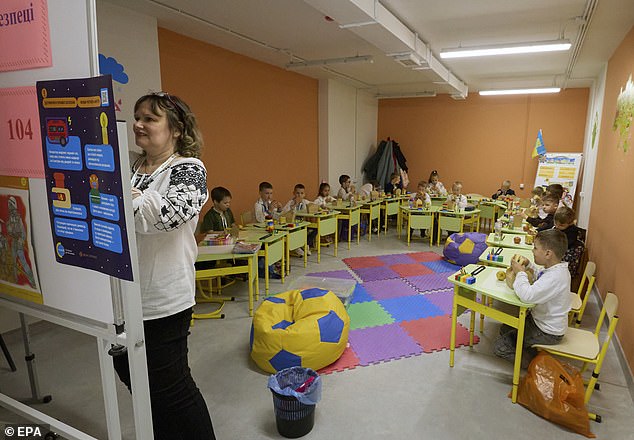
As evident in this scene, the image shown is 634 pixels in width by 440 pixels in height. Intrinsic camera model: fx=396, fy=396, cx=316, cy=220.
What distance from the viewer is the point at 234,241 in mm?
4375

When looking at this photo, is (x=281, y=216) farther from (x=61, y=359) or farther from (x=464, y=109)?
(x=464, y=109)

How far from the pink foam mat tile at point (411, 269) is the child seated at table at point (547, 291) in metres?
→ 2.71

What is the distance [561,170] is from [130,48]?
29.3 ft

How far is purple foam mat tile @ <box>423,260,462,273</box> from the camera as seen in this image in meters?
5.89

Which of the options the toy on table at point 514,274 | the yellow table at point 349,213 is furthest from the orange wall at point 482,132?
the toy on table at point 514,274

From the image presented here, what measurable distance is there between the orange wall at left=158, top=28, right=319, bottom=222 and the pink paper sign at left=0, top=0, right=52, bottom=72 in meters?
3.58

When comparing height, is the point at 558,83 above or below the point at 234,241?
above

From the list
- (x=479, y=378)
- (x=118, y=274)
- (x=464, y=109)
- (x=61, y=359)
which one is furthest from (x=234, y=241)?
(x=464, y=109)

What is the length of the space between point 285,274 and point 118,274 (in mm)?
4412

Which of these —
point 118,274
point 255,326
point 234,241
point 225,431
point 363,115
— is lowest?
point 225,431

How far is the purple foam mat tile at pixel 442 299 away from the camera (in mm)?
4438

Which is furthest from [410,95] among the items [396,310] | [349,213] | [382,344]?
[382,344]

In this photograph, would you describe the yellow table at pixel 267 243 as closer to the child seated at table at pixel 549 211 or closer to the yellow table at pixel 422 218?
the yellow table at pixel 422 218

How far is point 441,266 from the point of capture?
6102mm
